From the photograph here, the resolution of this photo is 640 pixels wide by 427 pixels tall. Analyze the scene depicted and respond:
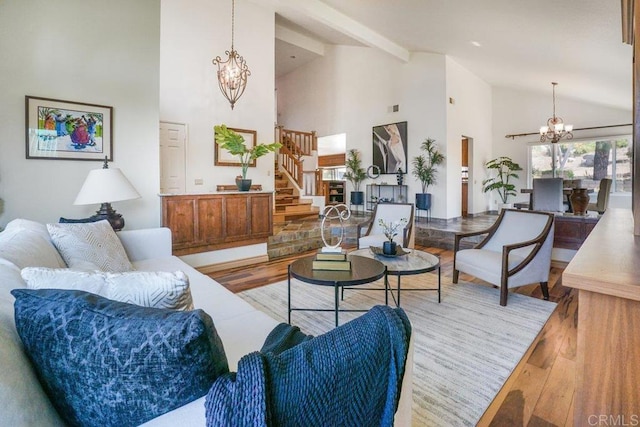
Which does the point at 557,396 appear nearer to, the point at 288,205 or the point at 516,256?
the point at 516,256

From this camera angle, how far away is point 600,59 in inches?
181

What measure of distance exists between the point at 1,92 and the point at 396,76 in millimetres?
7241

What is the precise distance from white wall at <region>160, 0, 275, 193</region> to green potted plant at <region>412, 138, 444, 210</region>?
3.54m

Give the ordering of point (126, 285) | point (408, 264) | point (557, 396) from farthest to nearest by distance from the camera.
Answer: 1. point (408, 264)
2. point (557, 396)
3. point (126, 285)

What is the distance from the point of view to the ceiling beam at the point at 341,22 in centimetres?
540

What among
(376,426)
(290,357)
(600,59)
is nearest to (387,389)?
(376,426)

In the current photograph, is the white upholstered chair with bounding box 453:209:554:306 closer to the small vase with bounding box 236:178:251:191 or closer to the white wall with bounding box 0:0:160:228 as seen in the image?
the small vase with bounding box 236:178:251:191

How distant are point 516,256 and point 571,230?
1874 mm

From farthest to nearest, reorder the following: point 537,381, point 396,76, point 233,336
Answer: point 396,76, point 537,381, point 233,336

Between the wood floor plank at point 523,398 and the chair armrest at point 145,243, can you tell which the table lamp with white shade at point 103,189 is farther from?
the wood floor plank at point 523,398

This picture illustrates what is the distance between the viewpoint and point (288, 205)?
6922 mm

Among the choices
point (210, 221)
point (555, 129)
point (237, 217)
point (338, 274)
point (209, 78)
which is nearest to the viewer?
point (338, 274)

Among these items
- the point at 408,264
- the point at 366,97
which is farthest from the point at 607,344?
the point at 366,97

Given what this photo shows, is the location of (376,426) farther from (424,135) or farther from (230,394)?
(424,135)
